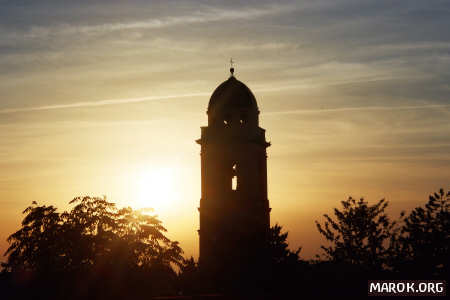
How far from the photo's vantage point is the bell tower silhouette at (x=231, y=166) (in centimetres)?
5438

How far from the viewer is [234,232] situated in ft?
174

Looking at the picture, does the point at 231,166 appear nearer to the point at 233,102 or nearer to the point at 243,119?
the point at 243,119

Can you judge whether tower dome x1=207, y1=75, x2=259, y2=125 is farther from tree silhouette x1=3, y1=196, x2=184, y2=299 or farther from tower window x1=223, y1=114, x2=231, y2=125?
tree silhouette x1=3, y1=196, x2=184, y2=299

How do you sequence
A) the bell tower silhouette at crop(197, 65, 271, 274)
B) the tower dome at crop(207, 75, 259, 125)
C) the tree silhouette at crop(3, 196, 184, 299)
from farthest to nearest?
the tower dome at crop(207, 75, 259, 125)
the bell tower silhouette at crop(197, 65, 271, 274)
the tree silhouette at crop(3, 196, 184, 299)

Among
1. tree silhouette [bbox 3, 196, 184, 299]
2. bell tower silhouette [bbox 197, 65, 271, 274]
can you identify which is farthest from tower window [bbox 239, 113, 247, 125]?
tree silhouette [bbox 3, 196, 184, 299]

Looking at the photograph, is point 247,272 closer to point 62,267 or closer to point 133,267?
point 133,267

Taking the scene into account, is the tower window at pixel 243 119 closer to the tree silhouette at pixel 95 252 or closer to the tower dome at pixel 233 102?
the tower dome at pixel 233 102

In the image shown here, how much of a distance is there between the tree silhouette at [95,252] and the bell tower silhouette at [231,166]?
4.61 m

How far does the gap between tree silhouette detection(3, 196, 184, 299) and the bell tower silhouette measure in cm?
461

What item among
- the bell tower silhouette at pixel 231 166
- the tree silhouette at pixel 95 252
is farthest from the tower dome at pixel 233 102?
the tree silhouette at pixel 95 252

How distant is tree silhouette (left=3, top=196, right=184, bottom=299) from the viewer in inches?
1737

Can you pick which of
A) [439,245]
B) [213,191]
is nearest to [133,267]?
[213,191]

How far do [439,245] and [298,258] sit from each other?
1639cm

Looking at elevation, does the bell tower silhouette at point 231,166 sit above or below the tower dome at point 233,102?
below
